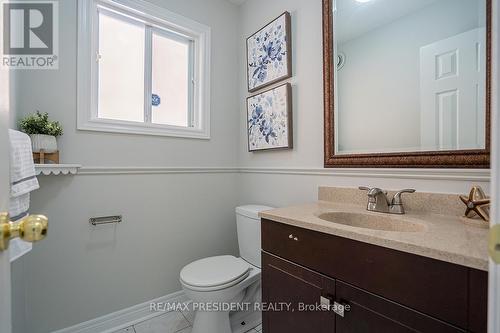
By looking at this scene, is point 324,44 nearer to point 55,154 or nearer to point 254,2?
point 254,2

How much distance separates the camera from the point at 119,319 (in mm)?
1551

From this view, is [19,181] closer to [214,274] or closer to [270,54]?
[214,274]

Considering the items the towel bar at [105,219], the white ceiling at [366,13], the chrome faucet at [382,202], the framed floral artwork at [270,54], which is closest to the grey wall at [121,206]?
the towel bar at [105,219]

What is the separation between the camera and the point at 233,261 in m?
1.58

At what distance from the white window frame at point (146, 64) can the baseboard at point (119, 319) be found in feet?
3.95

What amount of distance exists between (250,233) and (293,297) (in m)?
0.66

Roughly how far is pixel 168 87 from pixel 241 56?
2.33ft

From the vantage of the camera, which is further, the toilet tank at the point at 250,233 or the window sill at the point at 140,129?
the toilet tank at the point at 250,233

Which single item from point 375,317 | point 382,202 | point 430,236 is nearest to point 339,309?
point 375,317

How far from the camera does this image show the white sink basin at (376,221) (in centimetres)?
97

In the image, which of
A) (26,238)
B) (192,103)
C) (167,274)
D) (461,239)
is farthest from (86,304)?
(461,239)

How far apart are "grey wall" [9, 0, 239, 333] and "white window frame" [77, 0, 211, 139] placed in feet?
0.15

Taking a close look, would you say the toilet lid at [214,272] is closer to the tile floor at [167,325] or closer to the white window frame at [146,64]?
the tile floor at [167,325]

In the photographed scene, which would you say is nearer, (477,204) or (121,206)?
(477,204)
